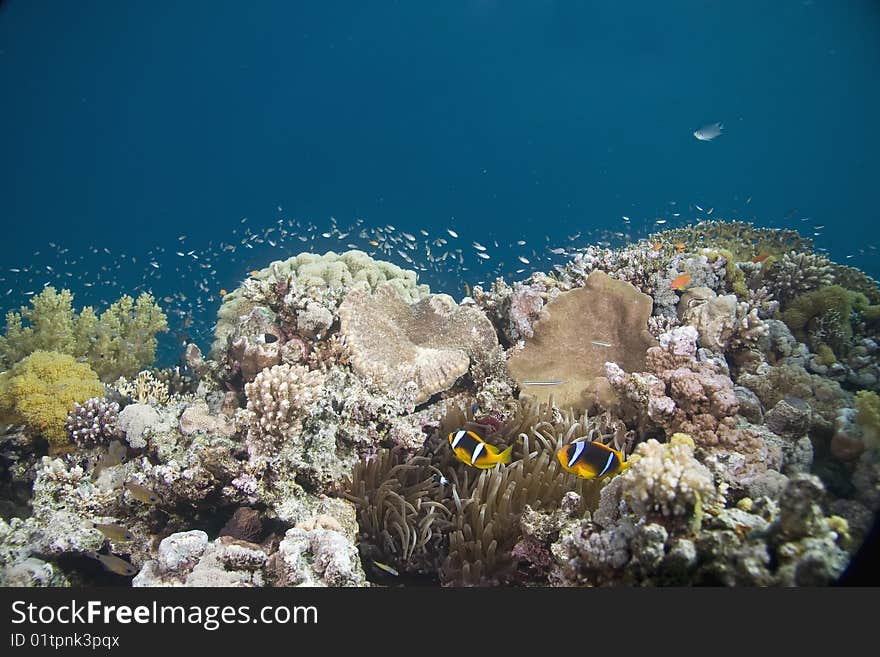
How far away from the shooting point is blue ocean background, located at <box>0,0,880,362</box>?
2773 inches

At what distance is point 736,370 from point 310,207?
8741 cm

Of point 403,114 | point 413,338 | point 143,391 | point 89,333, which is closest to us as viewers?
point 143,391

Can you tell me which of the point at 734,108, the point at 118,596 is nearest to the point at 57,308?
the point at 118,596

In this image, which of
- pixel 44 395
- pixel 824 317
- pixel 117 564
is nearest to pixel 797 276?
pixel 824 317

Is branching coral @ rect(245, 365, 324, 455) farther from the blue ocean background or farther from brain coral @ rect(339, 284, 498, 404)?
the blue ocean background

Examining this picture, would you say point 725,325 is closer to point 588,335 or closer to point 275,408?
point 588,335

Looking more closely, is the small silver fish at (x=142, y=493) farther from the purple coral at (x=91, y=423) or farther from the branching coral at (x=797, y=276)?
the branching coral at (x=797, y=276)

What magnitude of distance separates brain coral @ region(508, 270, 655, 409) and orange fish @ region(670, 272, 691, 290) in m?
0.93

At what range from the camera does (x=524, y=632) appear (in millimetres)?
2146

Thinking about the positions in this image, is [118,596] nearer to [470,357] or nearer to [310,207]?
[470,357]

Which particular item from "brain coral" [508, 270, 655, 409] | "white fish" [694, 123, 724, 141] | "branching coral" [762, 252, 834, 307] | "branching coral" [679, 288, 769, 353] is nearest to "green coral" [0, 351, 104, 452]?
"brain coral" [508, 270, 655, 409]

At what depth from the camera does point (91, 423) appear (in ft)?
16.7

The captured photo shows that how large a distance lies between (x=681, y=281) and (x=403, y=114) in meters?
86.3

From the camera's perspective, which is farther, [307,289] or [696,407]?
[307,289]
